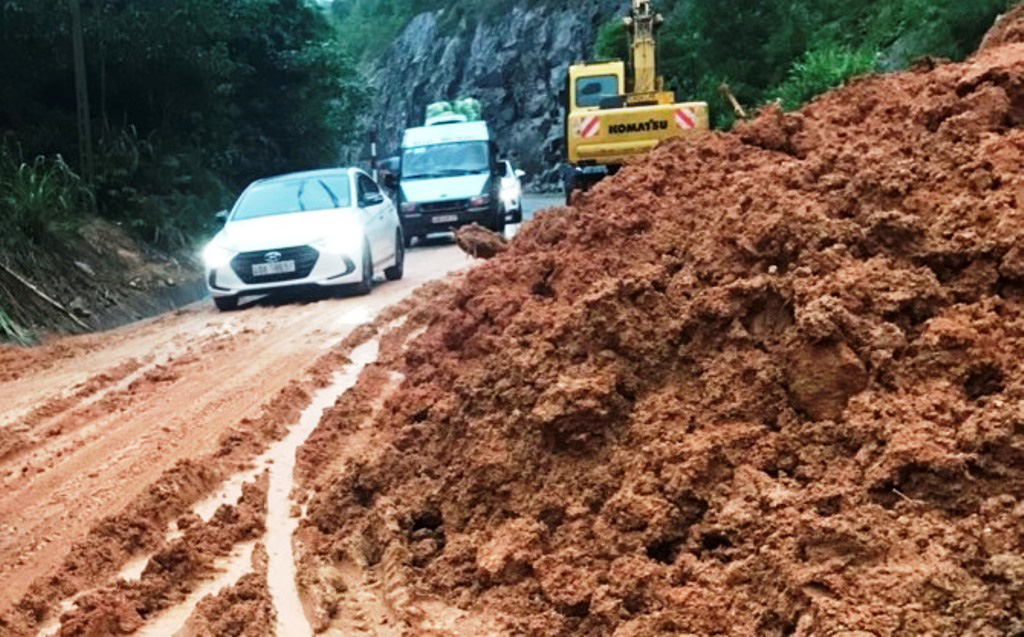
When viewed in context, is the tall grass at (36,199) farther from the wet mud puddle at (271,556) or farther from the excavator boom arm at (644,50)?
the excavator boom arm at (644,50)

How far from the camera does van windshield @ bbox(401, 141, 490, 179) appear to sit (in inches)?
940

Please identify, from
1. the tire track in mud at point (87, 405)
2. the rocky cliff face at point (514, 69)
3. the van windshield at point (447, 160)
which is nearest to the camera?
the tire track in mud at point (87, 405)

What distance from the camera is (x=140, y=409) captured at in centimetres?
796

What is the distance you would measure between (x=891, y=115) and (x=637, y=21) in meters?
14.1

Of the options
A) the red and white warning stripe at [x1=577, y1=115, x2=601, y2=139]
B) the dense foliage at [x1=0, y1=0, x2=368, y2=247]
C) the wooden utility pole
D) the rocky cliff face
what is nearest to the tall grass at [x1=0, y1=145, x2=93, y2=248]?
the dense foliage at [x1=0, y1=0, x2=368, y2=247]

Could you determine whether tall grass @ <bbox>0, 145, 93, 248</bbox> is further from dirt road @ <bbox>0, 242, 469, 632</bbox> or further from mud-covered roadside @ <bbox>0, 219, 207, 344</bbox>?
dirt road @ <bbox>0, 242, 469, 632</bbox>

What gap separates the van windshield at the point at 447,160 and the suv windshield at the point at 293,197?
9145 mm

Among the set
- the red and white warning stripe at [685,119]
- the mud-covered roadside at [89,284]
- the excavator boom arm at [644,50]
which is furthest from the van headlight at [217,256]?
the excavator boom arm at [644,50]

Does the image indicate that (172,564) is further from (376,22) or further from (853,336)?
(376,22)

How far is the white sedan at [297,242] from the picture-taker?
13.2m

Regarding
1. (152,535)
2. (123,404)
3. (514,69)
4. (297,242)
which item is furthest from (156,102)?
(514,69)

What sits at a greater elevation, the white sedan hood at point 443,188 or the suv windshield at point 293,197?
the suv windshield at point 293,197

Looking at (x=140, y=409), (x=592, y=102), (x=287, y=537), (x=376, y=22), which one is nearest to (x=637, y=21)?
(x=592, y=102)

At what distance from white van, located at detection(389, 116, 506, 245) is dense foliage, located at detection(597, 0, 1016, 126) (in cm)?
535
